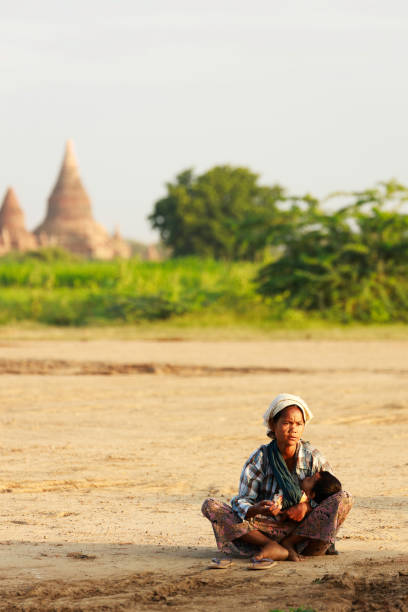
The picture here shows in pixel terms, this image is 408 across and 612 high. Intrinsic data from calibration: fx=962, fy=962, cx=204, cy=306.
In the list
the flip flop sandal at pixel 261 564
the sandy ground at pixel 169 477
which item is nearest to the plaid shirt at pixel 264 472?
the flip flop sandal at pixel 261 564

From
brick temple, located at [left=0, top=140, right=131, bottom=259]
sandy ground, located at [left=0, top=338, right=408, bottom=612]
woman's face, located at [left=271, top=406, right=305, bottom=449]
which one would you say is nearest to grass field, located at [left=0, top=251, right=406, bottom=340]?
sandy ground, located at [left=0, top=338, right=408, bottom=612]

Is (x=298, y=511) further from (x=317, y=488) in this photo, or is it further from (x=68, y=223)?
(x=68, y=223)

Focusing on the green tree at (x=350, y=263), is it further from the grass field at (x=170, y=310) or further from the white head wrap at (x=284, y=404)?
the white head wrap at (x=284, y=404)

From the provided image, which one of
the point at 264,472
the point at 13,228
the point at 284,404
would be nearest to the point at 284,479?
the point at 264,472

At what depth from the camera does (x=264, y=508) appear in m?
4.63

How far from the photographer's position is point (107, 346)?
18.0 m

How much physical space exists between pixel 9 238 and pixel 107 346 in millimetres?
40663

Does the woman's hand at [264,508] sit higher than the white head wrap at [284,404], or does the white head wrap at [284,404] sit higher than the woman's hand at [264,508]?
the white head wrap at [284,404]

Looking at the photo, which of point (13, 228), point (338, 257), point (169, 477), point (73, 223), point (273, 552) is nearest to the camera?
point (273, 552)

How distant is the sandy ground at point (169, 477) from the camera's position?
4246 mm

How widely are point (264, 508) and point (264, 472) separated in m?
0.22

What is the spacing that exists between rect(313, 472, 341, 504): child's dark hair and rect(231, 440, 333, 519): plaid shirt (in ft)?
0.17

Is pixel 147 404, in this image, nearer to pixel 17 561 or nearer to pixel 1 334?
pixel 17 561

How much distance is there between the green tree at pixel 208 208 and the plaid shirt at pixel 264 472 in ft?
135
